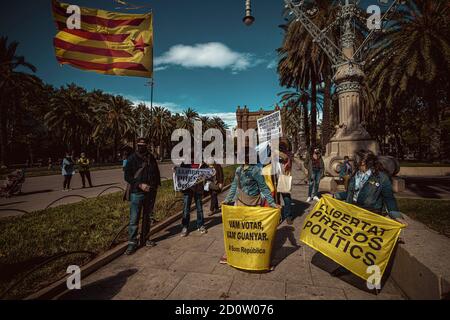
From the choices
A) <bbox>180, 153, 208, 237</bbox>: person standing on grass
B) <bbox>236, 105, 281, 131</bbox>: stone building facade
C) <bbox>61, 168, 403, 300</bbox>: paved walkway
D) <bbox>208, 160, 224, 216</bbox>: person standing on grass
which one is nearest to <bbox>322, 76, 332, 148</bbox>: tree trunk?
<bbox>208, 160, 224, 216</bbox>: person standing on grass

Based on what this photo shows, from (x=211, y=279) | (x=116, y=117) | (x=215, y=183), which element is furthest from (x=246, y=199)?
(x=116, y=117)

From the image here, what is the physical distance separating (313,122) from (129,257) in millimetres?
20641

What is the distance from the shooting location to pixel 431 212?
19.2 feet

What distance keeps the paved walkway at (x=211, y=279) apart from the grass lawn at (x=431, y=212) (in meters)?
2.43

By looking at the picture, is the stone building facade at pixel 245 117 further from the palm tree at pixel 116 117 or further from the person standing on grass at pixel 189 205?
the person standing on grass at pixel 189 205

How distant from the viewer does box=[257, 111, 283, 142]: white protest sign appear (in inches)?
286

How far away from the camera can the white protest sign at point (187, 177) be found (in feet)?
17.8

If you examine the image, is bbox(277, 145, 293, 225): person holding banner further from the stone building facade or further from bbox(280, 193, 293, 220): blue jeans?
the stone building facade

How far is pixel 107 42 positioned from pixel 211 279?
15.9ft

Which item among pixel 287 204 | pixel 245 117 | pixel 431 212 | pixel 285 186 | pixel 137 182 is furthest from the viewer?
pixel 245 117

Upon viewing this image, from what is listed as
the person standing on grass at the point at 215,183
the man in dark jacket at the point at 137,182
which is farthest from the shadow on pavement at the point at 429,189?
the man in dark jacket at the point at 137,182

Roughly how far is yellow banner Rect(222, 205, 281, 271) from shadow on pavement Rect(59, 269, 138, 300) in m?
1.64

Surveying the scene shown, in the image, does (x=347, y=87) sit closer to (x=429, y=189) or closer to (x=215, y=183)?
(x=429, y=189)
